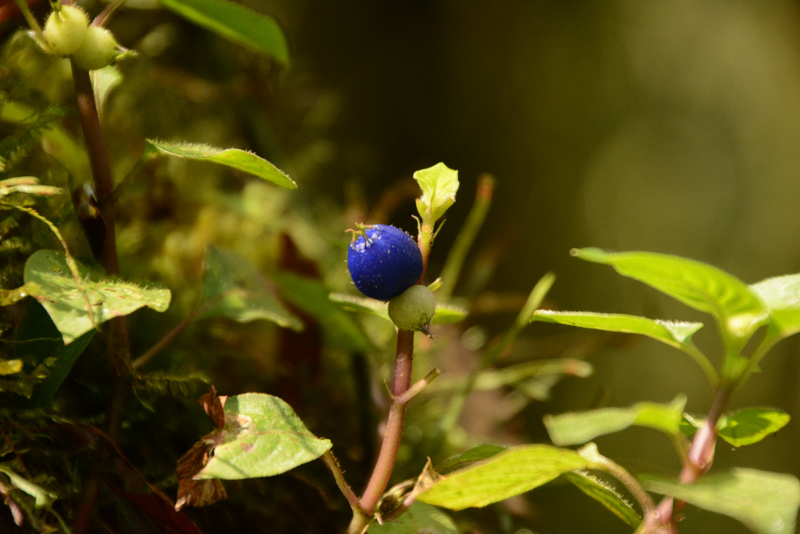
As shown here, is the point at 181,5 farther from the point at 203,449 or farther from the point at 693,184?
the point at 693,184

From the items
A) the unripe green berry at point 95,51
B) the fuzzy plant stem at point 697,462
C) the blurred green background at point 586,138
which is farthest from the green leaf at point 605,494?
the blurred green background at point 586,138

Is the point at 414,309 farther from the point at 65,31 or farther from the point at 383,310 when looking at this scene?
the point at 65,31

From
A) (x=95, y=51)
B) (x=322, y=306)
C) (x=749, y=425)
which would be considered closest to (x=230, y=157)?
(x=95, y=51)

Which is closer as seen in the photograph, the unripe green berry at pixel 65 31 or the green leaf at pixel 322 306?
the unripe green berry at pixel 65 31

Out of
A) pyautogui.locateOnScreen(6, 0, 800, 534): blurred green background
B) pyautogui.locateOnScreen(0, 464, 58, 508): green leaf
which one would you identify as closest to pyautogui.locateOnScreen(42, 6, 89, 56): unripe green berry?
pyautogui.locateOnScreen(0, 464, 58, 508): green leaf

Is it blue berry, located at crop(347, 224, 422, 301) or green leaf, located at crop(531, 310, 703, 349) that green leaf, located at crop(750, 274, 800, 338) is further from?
blue berry, located at crop(347, 224, 422, 301)

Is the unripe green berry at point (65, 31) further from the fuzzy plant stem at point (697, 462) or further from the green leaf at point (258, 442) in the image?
the fuzzy plant stem at point (697, 462)

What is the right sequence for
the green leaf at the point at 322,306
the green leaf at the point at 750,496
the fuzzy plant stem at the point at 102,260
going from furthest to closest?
the green leaf at the point at 322,306 < the fuzzy plant stem at the point at 102,260 < the green leaf at the point at 750,496
